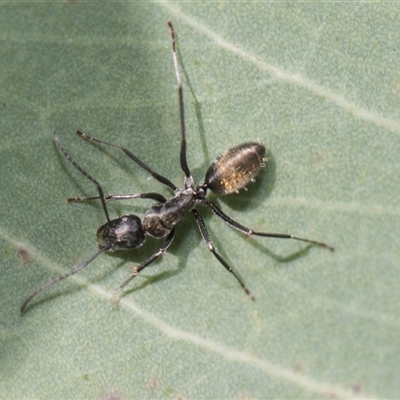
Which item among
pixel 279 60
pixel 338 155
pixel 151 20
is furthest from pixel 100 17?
pixel 338 155

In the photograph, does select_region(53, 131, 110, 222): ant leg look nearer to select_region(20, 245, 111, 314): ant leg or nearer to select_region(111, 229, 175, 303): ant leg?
select_region(20, 245, 111, 314): ant leg

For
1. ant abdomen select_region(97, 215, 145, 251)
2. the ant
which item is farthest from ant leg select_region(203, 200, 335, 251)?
ant abdomen select_region(97, 215, 145, 251)

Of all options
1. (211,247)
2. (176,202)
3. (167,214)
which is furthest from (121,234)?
(211,247)

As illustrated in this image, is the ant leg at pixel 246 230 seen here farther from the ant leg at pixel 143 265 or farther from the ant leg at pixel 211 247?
the ant leg at pixel 143 265

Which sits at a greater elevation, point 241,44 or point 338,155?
point 241,44

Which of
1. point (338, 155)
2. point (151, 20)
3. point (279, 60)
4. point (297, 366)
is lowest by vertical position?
point (297, 366)

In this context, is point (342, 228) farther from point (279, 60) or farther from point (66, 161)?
point (66, 161)

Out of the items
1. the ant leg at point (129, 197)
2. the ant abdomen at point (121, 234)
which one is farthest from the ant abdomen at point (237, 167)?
the ant abdomen at point (121, 234)
